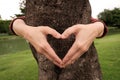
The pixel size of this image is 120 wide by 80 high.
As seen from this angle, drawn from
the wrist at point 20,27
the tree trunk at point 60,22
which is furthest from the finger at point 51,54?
the tree trunk at point 60,22

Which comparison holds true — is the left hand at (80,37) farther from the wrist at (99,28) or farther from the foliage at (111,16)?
the foliage at (111,16)

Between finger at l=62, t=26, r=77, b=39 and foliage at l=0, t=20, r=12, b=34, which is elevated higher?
finger at l=62, t=26, r=77, b=39

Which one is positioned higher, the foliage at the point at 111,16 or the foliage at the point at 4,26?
the foliage at the point at 4,26

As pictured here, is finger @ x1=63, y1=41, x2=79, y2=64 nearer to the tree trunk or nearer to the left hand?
the left hand

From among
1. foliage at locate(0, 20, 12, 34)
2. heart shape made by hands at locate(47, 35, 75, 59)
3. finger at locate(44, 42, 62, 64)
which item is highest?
finger at locate(44, 42, 62, 64)

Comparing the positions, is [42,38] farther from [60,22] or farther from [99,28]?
[60,22]

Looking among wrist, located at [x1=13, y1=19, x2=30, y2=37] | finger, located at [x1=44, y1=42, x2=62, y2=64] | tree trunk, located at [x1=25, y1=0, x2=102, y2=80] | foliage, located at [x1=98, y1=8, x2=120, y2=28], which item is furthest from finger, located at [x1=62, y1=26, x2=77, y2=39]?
foliage, located at [x1=98, y1=8, x2=120, y2=28]

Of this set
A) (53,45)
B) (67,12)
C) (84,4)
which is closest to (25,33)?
(53,45)
